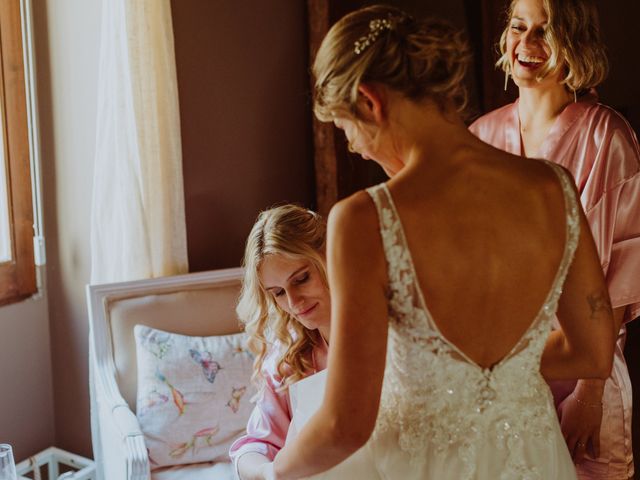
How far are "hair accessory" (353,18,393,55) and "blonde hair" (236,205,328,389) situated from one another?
32.1 inches

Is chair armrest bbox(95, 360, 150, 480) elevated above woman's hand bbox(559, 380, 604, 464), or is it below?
below

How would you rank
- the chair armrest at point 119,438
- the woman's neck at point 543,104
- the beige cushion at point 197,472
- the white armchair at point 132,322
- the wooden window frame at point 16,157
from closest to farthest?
the woman's neck at point 543,104 → the chair armrest at point 119,438 → the beige cushion at point 197,472 → the white armchair at point 132,322 → the wooden window frame at point 16,157

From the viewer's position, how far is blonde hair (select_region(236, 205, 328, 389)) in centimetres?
174

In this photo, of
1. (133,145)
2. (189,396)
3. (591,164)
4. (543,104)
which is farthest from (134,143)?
(591,164)

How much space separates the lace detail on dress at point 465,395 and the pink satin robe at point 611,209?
602 millimetres

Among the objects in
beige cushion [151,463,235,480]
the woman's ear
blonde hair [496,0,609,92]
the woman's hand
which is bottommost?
beige cushion [151,463,235,480]

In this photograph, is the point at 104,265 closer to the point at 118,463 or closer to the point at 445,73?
the point at 118,463

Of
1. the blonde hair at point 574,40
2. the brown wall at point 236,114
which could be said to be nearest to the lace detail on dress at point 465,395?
the blonde hair at point 574,40

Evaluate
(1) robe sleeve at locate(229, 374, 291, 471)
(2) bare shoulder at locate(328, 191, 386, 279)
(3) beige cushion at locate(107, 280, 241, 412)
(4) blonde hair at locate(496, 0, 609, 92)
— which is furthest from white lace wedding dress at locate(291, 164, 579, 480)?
(3) beige cushion at locate(107, 280, 241, 412)

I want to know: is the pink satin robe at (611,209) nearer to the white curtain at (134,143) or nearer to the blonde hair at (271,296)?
the blonde hair at (271,296)

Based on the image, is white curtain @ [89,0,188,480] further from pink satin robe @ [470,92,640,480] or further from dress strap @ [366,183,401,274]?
dress strap @ [366,183,401,274]

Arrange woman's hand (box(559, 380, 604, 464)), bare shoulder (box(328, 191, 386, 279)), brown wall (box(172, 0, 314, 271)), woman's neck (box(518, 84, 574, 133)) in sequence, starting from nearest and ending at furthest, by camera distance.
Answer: bare shoulder (box(328, 191, 386, 279)) → woman's hand (box(559, 380, 604, 464)) → woman's neck (box(518, 84, 574, 133)) → brown wall (box(172, 0, 314, 271))

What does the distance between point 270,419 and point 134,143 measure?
108cm

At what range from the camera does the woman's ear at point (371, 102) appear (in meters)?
1.00
